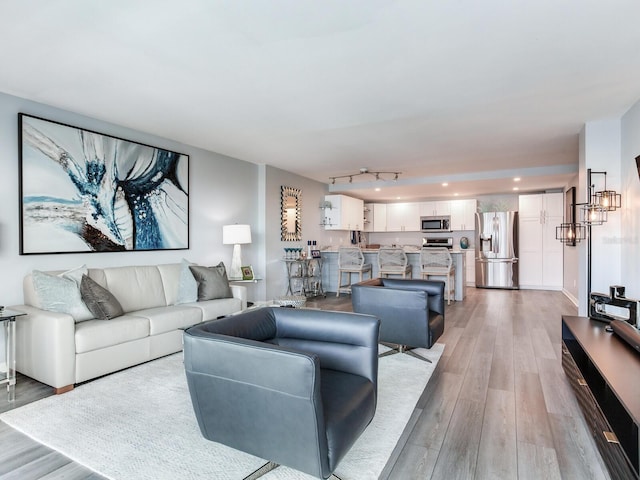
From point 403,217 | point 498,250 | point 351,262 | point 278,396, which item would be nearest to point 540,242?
point 498,250

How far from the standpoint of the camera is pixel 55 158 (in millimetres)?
3426

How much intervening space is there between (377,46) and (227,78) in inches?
46.8

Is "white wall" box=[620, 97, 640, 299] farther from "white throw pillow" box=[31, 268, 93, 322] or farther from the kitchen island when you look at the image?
"white throw pillow" box=[31, 268, 93, 322]

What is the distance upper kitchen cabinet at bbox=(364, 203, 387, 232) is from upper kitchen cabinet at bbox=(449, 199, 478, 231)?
1765mm

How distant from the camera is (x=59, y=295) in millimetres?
2957

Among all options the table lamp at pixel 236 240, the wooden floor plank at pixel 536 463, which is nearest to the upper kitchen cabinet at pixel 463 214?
the table lamp at pixel 236 240

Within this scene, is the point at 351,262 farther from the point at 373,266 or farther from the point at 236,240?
the point at 236,240

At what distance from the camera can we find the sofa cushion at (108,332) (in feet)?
9.31

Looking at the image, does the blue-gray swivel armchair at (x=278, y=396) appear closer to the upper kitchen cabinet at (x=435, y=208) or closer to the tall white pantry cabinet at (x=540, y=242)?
the tall white pantry cabinet at (x=540, y=242)

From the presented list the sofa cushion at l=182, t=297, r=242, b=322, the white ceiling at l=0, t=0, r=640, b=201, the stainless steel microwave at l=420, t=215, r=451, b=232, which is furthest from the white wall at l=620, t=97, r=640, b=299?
the stainless steel microwave at l=420, t=215, r=451, b=232

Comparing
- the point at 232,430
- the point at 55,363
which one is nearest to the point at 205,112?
the point at 55,363

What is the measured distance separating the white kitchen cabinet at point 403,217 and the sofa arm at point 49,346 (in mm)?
8125

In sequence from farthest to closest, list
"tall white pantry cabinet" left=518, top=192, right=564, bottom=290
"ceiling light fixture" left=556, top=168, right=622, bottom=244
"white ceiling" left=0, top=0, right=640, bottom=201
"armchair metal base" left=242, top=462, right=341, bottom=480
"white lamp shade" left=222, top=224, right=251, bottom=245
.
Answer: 1. "tall white pantry cabinet" left=518, top=192, right=564, bottom=290
2. "white lamp shade" left=222, top=224, right=251, bottom=245
3. "ceiling light fixture" left=556, top=168, right=622, bottom=244
4. "white ceiling" left=0, top=0, right=640, bottom=201
5. "armchair metal base" left=242, top=462, right=341, bottom=480

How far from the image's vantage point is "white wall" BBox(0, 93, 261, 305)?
3129 mm
